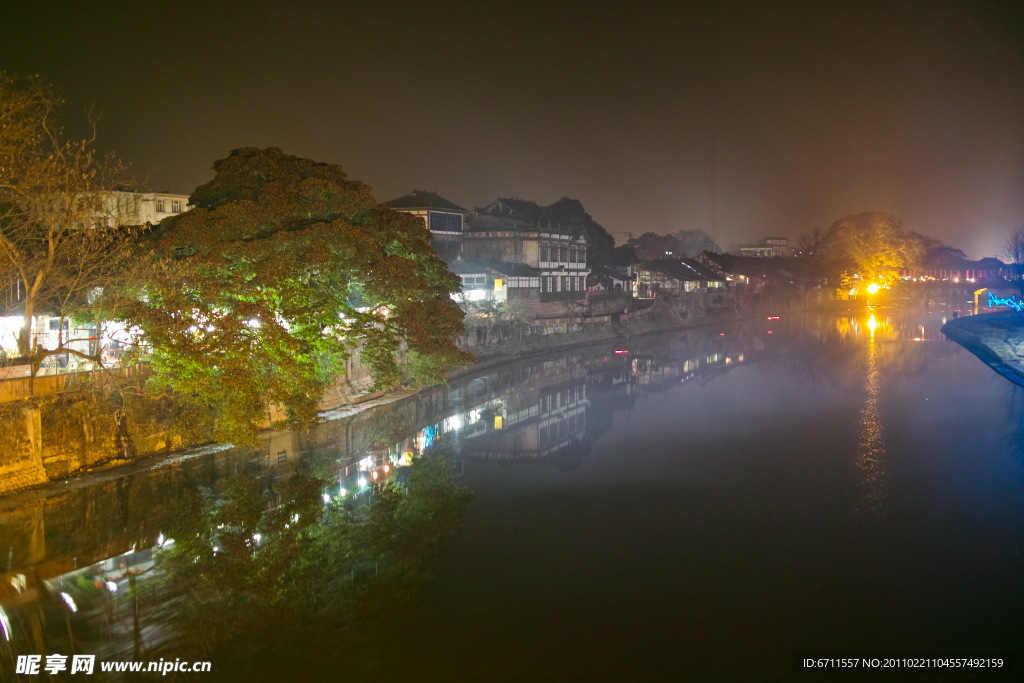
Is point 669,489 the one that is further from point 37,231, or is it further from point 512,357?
point 512,357

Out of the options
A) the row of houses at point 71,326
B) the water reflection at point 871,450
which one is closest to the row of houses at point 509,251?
the water reflection at point 871,450

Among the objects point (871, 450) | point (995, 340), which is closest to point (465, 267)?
point (871, 450)

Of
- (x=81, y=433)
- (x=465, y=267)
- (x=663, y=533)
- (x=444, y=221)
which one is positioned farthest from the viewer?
(x=444, y=221)

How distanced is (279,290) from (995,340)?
4071 cm

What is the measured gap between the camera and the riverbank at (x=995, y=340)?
116ft

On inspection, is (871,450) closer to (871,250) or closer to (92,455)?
(92,455)

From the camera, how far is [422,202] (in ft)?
162

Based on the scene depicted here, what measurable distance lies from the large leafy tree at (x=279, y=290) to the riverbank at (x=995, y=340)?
84.4 feet

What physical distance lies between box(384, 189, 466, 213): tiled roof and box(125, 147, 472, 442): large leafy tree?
952 inches

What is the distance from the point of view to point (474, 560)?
1298cm

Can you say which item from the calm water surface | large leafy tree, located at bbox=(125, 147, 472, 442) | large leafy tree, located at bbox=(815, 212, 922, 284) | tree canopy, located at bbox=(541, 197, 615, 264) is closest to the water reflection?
the calm water surface

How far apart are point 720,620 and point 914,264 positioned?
83.7 metres

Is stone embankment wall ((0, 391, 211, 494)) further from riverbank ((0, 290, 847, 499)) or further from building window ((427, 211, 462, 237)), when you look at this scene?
building window ((427, 211, 462, 237))

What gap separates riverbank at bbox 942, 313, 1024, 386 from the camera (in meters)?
35.5
